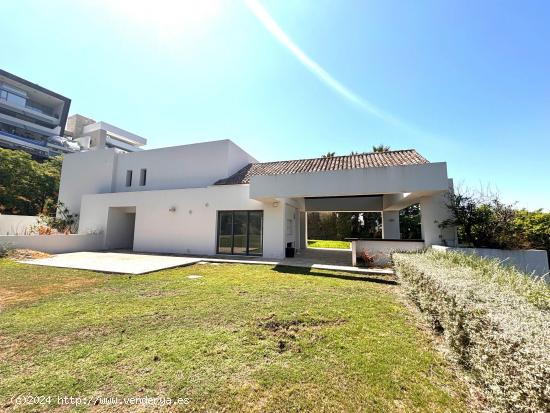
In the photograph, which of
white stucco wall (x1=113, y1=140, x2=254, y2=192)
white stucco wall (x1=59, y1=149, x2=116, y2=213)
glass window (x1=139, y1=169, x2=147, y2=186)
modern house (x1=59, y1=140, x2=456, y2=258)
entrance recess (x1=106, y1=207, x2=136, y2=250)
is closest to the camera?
modern house (x1=59, y1=140, x2=456, y2=258)

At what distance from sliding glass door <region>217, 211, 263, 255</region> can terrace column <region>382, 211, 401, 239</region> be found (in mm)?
11731

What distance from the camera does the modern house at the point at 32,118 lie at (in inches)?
1954

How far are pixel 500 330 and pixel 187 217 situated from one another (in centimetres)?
1673

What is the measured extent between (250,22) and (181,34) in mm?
2910

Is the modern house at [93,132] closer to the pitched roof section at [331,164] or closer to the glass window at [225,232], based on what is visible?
the pitched roof section at [331,164]

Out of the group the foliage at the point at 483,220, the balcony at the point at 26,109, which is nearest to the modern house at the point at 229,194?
the foliage at the point at 483,220

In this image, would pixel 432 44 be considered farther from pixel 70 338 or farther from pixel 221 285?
pixel 70 338

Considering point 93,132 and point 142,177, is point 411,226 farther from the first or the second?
point 93,132

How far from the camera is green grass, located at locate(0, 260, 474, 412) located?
288cm

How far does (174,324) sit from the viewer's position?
192 inches

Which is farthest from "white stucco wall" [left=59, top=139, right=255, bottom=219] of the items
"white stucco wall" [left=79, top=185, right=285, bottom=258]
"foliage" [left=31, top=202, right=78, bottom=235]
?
"white stucco wall" [left=79, top=185, right=285, bottom=258]

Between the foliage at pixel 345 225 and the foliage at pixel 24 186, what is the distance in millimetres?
31754

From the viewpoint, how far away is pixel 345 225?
30172mm

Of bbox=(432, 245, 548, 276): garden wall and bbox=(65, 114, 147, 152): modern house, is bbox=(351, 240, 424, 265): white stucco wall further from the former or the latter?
bbox=(65, 114, 147, 152): modern house
